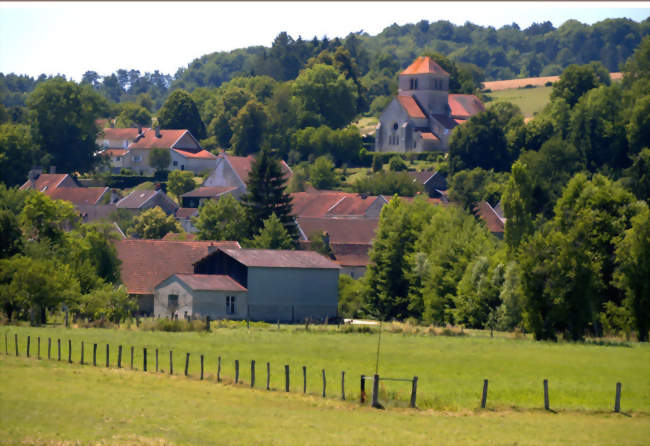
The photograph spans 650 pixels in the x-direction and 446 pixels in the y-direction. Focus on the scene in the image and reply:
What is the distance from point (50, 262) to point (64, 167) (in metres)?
93.5

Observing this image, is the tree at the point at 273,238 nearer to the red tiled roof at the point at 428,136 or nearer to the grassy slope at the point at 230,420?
the grassy slope at the point at 230,420

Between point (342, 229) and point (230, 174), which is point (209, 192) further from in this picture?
point (342, 229)

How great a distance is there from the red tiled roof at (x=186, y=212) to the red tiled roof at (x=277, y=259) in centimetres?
4881

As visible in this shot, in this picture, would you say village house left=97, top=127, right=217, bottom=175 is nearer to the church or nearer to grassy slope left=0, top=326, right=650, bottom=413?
the church

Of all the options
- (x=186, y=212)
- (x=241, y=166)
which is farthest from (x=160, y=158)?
(x=186, y=212)

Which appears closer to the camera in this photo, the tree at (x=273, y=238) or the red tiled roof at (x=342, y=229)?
the tree at (x=273, y=238)

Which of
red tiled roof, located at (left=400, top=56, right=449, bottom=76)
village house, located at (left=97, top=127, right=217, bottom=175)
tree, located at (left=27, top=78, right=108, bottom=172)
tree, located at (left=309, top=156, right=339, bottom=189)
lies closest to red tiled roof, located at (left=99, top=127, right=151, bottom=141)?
village house, located at (left=97, top=127, right=217, bottom=175)

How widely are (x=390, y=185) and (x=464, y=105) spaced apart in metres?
45.0

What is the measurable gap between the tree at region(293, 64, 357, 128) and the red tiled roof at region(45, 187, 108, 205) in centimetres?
4074

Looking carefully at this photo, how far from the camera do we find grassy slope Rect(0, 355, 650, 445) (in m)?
30.9

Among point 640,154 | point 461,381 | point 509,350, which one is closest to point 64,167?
point 640,154

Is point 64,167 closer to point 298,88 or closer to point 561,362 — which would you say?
point 298,88

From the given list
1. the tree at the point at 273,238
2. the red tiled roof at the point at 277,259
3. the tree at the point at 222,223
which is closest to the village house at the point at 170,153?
the tree at the point at 222,223

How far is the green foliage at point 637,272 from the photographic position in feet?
227
